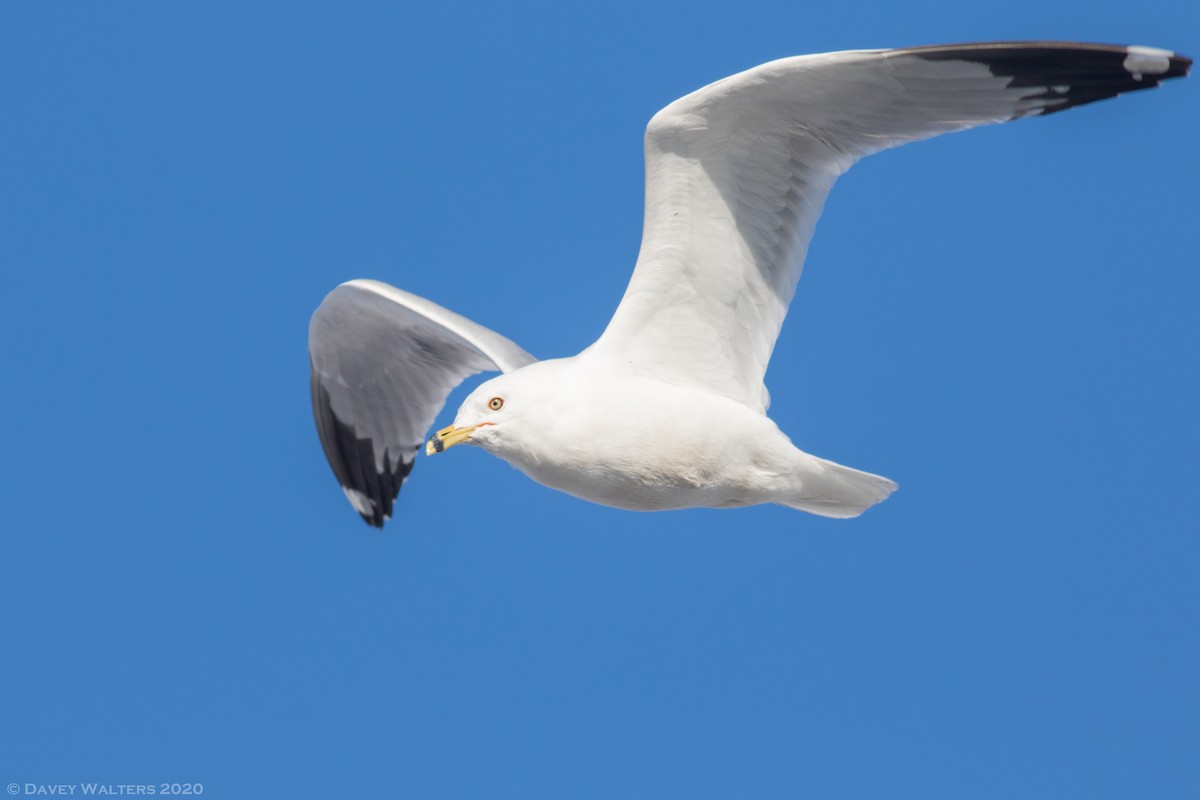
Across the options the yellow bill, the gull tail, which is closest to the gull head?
the yellow bill

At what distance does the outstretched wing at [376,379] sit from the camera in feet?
34.0

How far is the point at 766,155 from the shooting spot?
791 centimetres

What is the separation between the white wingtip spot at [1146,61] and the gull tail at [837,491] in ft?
7.61

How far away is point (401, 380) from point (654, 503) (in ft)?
10.2

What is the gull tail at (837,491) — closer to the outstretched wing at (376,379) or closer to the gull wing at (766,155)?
the gull wing at (766,155)

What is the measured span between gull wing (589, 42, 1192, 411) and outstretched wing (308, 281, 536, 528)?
1.95 meters

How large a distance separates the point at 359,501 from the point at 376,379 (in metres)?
0.96

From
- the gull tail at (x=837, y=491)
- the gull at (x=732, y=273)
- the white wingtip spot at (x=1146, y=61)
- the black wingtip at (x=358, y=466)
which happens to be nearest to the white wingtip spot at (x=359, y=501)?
the black wingtip at (x=358, y=466)

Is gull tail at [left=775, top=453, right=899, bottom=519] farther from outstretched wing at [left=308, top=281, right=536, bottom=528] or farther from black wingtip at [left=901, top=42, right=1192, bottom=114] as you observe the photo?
outstretched wing at [left=308, top=281, right=536, bottom=528]

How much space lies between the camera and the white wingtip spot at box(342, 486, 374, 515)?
1134 centimetres

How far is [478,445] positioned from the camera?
25.6ft

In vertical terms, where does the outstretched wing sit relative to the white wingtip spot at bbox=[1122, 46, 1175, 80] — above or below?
above

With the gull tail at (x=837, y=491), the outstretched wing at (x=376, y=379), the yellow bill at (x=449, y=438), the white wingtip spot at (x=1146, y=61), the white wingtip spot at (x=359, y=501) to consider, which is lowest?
the gull tail at (x=837, y=491)

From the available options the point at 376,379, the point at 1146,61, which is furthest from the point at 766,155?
the point at 376,379
